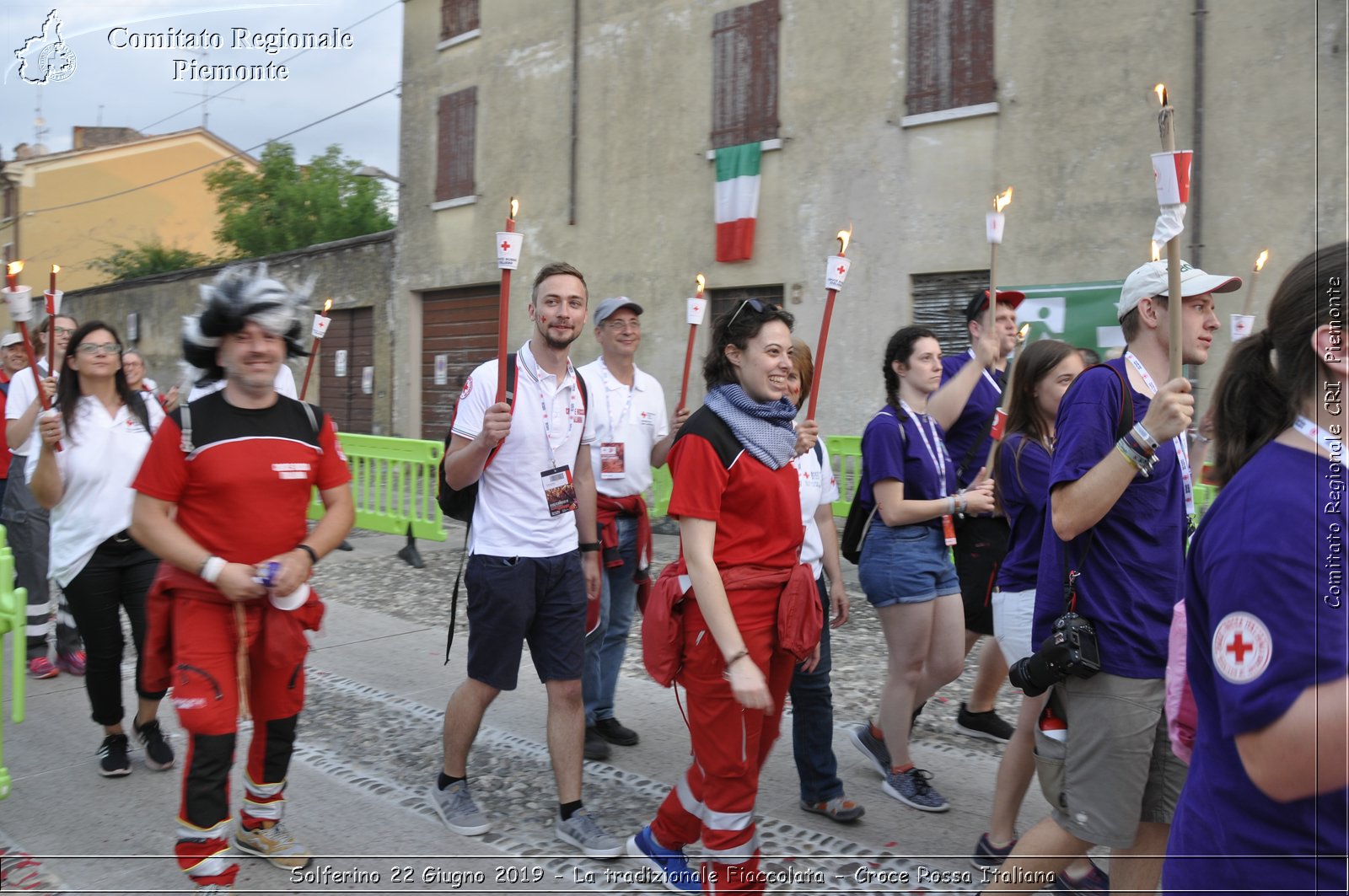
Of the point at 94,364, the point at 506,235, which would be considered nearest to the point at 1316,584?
the point at 506,235

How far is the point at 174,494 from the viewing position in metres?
3.30

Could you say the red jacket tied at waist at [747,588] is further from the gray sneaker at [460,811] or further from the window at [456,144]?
the window at [456,144]

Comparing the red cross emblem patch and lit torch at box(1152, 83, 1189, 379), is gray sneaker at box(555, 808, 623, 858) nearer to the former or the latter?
lit torch at box(1152, 83, 1189, 379)

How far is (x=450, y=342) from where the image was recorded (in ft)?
57.2

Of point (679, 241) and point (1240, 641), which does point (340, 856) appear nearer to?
point (1240, 641)

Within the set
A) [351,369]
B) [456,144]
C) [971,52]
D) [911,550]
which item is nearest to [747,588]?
[911,550]

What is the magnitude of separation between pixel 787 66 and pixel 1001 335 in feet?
27.1

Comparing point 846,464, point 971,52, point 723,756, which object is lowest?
point 723,756

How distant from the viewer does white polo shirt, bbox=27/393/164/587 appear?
461 centimetres

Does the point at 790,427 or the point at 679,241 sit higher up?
the point at 679,241

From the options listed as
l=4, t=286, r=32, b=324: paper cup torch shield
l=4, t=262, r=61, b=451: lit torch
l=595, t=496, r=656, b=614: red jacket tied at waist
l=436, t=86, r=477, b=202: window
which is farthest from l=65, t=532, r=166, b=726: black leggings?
l=436, t=86, r=477, b=202: window

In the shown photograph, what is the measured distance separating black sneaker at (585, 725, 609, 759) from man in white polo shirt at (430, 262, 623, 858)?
2.65 ft

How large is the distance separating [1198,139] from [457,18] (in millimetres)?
12014

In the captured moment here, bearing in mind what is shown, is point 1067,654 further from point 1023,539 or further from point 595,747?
point 595,747
